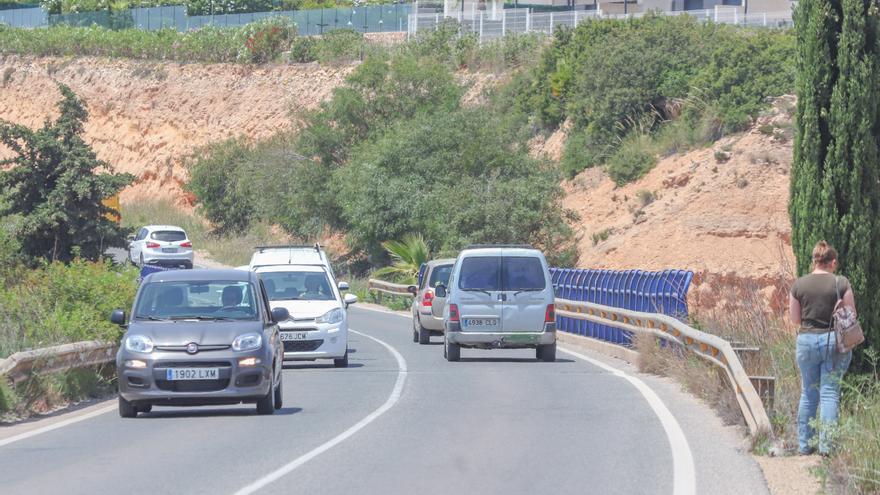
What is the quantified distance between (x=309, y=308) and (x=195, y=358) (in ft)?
27.1

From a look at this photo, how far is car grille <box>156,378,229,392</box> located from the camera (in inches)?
653

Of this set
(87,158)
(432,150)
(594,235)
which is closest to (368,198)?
(432,150)

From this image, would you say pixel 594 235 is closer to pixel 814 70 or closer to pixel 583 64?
pixel 583 64

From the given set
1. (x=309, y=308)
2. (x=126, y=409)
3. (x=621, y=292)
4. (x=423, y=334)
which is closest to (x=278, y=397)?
(x=126, y=409)

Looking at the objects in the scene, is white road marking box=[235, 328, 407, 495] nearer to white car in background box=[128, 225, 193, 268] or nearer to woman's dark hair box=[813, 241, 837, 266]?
woman's dark hair box=[813, 241, 837, 266]

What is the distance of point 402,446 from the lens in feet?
46.6

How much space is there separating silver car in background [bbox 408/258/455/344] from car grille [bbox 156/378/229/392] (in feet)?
45.2

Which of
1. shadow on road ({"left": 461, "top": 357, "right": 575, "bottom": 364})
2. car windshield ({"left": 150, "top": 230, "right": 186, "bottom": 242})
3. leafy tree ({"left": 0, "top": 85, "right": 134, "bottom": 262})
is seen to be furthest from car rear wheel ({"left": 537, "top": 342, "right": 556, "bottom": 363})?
car windshield ({"left": 150, "top": 230, "right": 186, "bottom": 242})

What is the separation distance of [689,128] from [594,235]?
21.7 feet

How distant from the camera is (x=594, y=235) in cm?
5431

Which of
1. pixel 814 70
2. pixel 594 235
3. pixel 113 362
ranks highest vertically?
pixel 814 70

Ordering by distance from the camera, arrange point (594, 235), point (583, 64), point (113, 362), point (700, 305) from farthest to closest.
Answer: point (583, 64) < point (594, 235) < point (700, 305) < point (113, 362)

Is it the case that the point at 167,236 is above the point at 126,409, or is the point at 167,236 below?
below

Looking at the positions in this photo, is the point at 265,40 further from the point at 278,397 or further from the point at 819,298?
the point at 819,298
